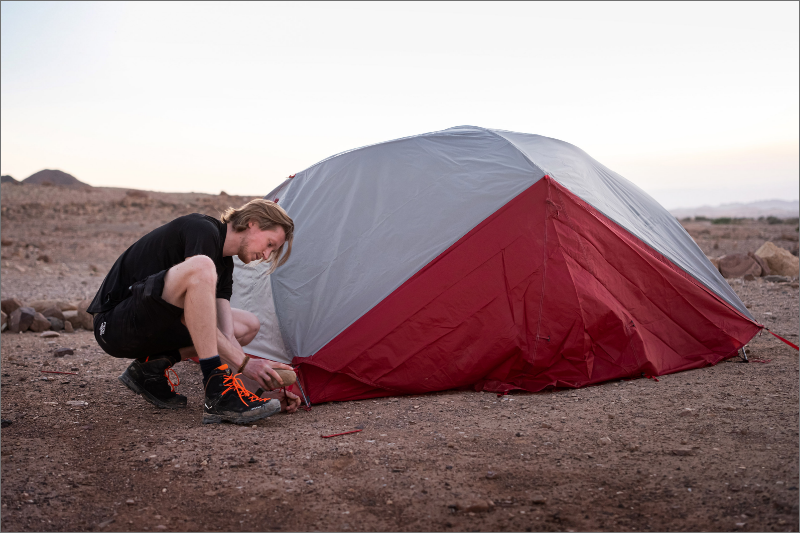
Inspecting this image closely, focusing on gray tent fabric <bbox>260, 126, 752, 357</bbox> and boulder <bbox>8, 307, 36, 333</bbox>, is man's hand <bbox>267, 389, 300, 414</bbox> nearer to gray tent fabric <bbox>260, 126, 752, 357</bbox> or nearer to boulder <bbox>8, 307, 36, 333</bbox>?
gray tent fabric <bbox>260, 126, 752, 357</bbox>

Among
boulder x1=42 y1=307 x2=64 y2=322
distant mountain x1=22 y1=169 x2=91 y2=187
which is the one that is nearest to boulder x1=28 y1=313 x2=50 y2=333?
boulder x1=42 y1=307 x2=64 y2=322

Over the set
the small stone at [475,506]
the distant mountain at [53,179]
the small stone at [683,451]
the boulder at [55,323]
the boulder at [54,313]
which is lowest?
the small stone at [683,451]

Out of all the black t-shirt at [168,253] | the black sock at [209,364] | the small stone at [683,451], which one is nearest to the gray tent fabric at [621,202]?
the small stone at [683,451]

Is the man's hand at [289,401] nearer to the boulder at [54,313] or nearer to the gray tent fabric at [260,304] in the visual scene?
the gray tent fabric at [260,304]

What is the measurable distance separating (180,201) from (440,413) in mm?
24853

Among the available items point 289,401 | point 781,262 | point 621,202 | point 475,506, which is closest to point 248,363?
point 289,401

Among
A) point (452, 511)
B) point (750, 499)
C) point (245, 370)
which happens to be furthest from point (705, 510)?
point (245, 370)

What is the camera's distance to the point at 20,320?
596 cm

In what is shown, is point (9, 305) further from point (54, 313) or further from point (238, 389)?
point (238, 389)

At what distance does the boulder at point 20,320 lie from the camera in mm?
5941

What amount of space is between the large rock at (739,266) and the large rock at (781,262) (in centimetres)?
39

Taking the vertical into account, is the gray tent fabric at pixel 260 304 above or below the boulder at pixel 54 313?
above

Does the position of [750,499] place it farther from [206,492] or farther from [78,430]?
[78,430]

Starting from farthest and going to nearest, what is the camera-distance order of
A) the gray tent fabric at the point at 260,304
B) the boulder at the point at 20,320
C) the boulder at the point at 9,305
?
the boulder at the point at 9,305 < the boulder at the point at 20,320 < the gray tent fabric at the point at 260,304
